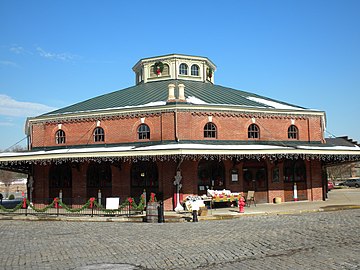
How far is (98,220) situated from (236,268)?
12.1 metres

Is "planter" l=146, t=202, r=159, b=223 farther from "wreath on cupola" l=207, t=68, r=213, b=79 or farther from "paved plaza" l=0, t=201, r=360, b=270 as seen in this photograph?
"wreath on cupola" l=207, t=68, r=213, b=79

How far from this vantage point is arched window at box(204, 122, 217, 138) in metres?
26.2

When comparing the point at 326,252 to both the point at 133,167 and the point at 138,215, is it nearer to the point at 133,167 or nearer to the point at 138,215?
the point at 138,215

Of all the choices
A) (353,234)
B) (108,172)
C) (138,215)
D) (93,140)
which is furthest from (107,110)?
(353,234)

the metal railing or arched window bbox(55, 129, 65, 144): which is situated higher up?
arched window bbox(55, 129, 65, 144)

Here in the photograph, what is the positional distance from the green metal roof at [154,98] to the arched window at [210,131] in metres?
1.69

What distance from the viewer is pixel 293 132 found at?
28.7 m

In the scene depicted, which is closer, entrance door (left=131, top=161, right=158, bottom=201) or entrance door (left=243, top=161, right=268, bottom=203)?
entrance door (left=131, top=161, right=158, bottom=201)

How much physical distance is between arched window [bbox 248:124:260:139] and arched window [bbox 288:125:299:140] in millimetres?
2617

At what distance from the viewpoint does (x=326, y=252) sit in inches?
416

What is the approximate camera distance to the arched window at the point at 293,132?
28641mm

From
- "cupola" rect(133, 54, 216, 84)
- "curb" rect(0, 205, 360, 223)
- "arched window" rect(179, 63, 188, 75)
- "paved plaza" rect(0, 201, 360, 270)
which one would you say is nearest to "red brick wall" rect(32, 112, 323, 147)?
"curb" rect(0, 205, 360, 223)

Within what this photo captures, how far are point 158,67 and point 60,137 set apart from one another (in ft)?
37.8

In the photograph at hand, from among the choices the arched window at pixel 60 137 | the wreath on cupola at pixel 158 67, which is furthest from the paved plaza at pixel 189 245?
the wreath on cupola at pixel 158 67
